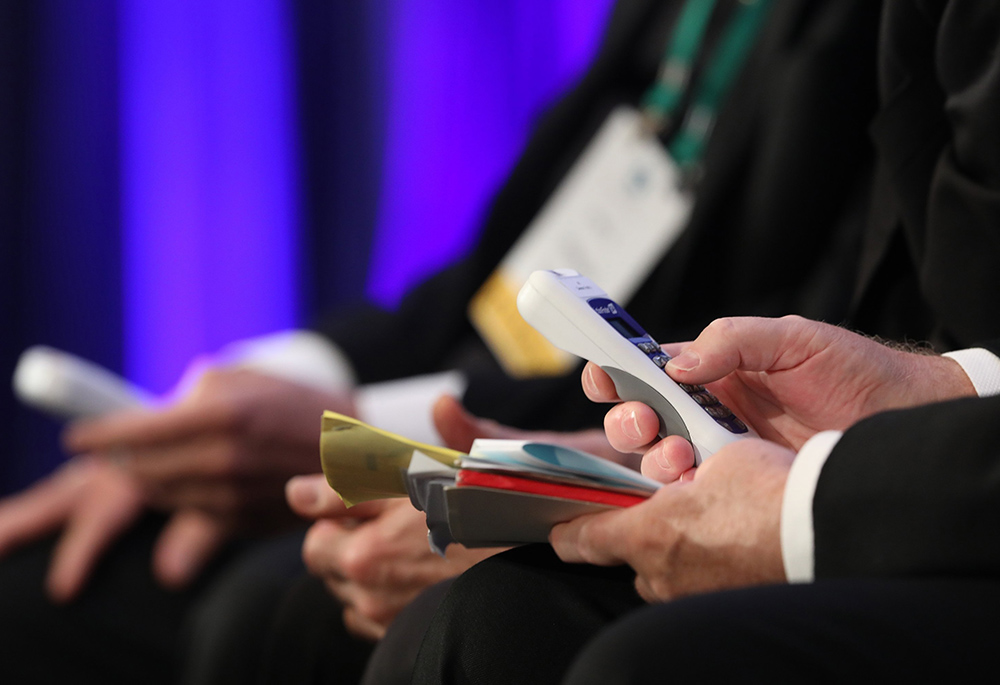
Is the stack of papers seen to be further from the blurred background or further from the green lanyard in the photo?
the blurred background

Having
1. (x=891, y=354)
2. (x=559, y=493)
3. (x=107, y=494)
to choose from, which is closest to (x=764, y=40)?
(x=891, y=354)

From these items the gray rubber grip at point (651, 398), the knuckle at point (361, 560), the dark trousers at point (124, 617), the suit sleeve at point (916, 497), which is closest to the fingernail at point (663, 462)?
the gray rubber grip at point (651, 398)

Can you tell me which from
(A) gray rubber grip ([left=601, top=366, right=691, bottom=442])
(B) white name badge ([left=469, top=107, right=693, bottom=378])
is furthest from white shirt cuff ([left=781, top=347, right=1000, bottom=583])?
(B) white name badge ([left=469, top=107, right=693, bottom=378])

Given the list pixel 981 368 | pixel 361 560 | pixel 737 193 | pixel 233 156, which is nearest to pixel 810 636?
pixel 981 368

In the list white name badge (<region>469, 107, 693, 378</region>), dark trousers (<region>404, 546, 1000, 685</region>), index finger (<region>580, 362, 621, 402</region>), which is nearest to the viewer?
dark trousers (<region>404, 546, 1000, 685</region>)

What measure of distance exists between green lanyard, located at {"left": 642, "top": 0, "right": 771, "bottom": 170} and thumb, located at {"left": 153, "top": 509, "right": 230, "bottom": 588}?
0.69 metres

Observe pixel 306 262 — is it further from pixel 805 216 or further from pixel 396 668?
pixel 396 668

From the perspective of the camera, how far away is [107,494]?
104 centimetres

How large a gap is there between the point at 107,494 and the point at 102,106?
3.08 feet

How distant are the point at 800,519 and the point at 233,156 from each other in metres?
1.62

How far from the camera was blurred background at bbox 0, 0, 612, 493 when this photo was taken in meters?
1.64

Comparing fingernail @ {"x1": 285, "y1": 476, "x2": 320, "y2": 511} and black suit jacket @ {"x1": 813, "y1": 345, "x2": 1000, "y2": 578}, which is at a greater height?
black suit jacket @ {"x1": 813, "y1": 345, "x2": 1000, "y2": 578}

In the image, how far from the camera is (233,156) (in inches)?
70.3

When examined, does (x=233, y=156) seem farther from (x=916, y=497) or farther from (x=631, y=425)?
(x=916, y=497)
